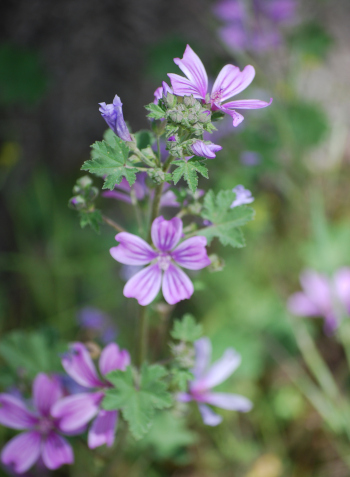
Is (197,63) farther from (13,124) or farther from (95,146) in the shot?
(13,124)

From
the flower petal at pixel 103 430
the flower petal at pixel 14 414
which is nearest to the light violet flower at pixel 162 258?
the flower petal at pixel 103 430

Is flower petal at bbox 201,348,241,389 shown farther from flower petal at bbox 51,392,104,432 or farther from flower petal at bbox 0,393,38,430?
flower petal at bbox 0,393,38,430

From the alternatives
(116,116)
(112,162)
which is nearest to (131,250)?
(112,162)

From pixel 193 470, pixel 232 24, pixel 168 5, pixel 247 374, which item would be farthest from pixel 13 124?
pixel 193 470

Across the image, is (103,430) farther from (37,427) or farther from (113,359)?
(37,427)

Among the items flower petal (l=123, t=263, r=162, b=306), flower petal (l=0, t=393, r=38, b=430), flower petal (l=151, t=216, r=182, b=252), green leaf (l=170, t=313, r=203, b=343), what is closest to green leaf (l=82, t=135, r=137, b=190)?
flower petal (l=151, t=216, r=182, b=252)

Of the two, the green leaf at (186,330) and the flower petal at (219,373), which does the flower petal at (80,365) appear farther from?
the flower petal at (219,373)

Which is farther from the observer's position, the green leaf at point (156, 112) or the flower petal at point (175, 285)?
the flower petal at point (175, 285)

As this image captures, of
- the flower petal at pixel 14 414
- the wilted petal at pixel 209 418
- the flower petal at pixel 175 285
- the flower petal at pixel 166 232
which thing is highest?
the flower petal at pixel 166 232
